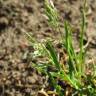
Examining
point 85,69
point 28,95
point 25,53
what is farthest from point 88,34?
point 28,95

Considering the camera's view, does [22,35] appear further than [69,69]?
Yes

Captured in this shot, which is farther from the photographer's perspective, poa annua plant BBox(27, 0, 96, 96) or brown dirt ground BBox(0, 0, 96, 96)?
brown dirt ground BBox(0, 0, 96, 96)

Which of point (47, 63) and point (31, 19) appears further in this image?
point (31, 19)

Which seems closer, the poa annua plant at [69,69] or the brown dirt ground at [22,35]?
the poa annua plant at [69,69]

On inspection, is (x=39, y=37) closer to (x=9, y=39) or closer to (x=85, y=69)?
(x=9, y=39)

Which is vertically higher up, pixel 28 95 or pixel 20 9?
pixel 20 9

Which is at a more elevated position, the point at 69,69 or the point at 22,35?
the point at 22,35

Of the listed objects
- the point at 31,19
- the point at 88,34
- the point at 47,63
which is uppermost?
the point at 31,19

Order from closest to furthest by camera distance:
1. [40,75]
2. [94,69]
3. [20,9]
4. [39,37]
A: [94,69], [40,75], [39,37], [20,9]
